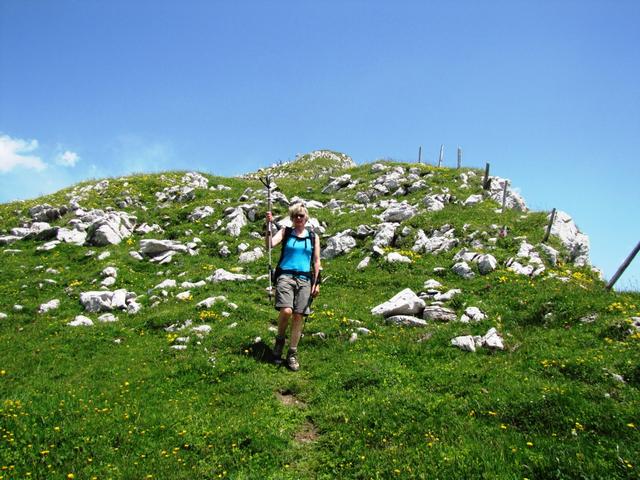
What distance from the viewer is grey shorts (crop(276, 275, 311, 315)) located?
10.7m

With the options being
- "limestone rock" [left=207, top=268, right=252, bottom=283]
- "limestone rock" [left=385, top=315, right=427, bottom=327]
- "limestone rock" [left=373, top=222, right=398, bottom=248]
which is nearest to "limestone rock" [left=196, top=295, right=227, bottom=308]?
"limestone rock" [left=207, top=268, right=252, bottom=283]

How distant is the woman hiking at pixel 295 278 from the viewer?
10812 mm

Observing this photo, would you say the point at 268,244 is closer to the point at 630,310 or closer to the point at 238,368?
the point at 238,368

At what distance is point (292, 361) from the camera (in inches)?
430

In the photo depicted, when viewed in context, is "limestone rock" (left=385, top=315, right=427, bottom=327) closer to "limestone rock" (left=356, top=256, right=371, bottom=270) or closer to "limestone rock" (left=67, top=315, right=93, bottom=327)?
"limestone rock" (left=356, top=256, right=371, bottom=270)

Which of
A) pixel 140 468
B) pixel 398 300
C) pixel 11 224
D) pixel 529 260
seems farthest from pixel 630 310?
pixel 11 224

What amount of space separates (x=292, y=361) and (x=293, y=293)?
5.99 feet

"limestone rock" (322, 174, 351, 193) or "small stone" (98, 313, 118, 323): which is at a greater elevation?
"limestone rock" (322, 174, 351, 193)

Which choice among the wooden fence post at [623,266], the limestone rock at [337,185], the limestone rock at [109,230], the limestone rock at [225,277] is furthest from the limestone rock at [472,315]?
the limestone rock at [337,185]

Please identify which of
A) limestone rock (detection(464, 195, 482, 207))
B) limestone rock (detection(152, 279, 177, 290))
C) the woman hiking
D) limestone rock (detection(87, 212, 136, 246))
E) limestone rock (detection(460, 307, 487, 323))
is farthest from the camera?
limestone rock (detection(464, 195, 482, 207))

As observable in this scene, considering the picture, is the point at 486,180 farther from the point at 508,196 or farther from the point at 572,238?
the point at 572,238

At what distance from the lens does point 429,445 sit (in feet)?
23.3

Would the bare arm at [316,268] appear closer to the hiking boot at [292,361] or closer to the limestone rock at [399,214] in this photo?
the hiking boot at [292,361]

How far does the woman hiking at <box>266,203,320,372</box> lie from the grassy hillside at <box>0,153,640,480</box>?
0.81 metres
